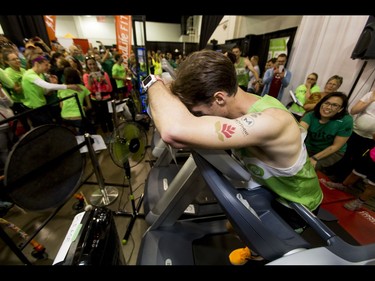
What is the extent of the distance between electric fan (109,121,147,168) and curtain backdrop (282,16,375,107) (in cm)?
323

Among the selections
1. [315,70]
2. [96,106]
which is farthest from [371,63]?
[96,106]

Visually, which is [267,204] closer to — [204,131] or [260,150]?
[260,150]

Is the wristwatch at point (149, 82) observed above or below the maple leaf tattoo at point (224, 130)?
above

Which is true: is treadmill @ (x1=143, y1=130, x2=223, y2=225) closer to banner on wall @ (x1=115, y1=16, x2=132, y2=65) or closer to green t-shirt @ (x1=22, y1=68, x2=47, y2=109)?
green t-shirt @ (x1=22, y1=68, x2=47, y2=109)

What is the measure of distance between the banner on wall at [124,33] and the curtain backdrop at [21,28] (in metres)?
3.04

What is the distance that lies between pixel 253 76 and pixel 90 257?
4175 mm

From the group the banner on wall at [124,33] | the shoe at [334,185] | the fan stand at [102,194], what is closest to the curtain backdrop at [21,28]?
the banner on wall at [124,33]

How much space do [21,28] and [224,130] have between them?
7889 millimetres

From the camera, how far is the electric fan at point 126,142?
4.84 ft

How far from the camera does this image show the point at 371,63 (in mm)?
2439

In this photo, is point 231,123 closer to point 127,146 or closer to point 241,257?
point 241,257

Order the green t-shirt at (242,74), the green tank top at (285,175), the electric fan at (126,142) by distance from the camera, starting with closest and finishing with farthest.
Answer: the green tank top at (285,175) → the electric fan at (126,142) → the green t-shirt at (242,74)

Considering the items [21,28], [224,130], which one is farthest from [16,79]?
[21,28]

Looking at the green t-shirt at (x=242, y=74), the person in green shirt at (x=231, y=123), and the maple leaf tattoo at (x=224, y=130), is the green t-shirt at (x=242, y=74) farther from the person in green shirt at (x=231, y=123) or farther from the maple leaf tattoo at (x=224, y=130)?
the maple leaf tattoo at (x=224, y=130)
